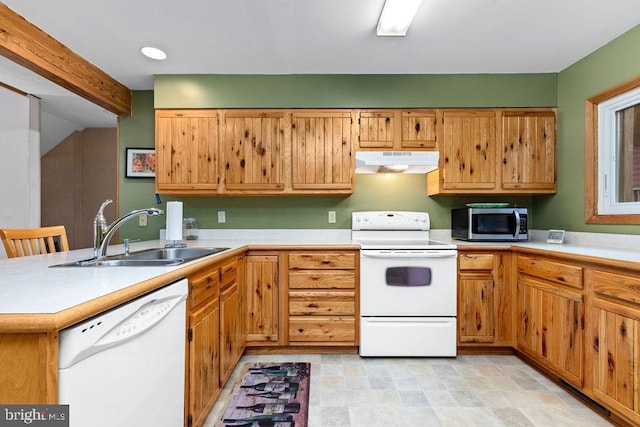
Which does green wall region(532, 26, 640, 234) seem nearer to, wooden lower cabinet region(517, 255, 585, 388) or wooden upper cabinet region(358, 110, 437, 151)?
wooden lower cabinet region(517, 255, 585, 388)

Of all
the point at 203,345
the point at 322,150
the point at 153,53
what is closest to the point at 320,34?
the point at 322,150

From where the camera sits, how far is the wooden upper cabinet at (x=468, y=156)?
2865 mm

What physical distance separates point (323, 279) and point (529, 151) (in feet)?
7.08

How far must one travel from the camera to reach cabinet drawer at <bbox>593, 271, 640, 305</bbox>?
1.55m

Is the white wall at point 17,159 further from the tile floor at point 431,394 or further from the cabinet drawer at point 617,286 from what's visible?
the cabinet drawer at point 617,286

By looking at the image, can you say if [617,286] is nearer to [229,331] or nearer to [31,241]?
[229,331]

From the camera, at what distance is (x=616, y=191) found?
2.37m

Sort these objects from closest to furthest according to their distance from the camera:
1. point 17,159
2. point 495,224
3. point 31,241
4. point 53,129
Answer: point 31,241, point 495,224, point 17,159, point 53,129

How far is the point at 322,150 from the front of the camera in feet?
9.42

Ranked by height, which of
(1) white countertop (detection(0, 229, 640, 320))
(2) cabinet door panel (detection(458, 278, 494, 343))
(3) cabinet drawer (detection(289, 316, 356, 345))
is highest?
(1) white countertop (detection(0, 229, 640, 320))

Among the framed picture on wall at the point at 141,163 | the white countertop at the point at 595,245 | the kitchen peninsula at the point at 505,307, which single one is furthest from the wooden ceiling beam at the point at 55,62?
the white countertop at the point at 595,245

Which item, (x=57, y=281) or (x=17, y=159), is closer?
(x=57, y=281)

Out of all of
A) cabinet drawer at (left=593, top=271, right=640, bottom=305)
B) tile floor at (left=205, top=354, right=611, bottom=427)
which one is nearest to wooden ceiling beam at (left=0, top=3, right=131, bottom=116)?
tile floor at (left=205, top=354, right=611, bottom=427)
